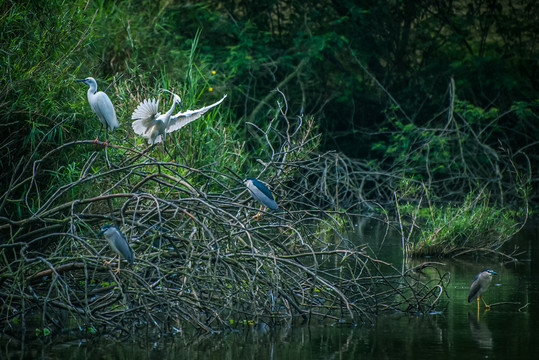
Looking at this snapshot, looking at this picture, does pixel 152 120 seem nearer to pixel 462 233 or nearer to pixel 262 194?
pixel 262 194

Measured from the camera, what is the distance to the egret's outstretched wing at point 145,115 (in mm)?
6898

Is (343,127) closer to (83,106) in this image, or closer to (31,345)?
(83,106)

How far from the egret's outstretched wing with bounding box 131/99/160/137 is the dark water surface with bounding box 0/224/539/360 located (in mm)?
2260

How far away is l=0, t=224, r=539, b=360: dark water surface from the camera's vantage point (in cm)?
504

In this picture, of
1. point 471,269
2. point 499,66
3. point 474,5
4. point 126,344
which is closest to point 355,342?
point 126,344

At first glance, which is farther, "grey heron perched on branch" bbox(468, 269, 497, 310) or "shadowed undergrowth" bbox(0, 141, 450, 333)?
"grey heron perched on branch" bbox(468, 269, 497, 310)

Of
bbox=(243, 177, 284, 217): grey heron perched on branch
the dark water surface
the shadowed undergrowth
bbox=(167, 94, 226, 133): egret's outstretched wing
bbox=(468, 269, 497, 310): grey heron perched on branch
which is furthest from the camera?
bbox=(167, 94, 226, 133): egret's outstretched wing

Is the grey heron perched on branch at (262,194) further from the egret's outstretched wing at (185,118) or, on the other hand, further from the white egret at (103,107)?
the egret's outstretched wing at (185,118)

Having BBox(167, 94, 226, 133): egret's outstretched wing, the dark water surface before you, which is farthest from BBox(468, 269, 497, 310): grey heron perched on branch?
BBox(167, 94, 226, 133): egret's outstretched wing

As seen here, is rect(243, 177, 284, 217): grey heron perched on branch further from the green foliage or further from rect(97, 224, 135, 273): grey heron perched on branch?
the green foliage

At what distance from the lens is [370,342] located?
17.8 ft

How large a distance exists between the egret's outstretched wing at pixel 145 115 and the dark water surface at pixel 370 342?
226cm

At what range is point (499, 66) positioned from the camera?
1633 centimetres

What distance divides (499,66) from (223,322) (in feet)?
41.0
